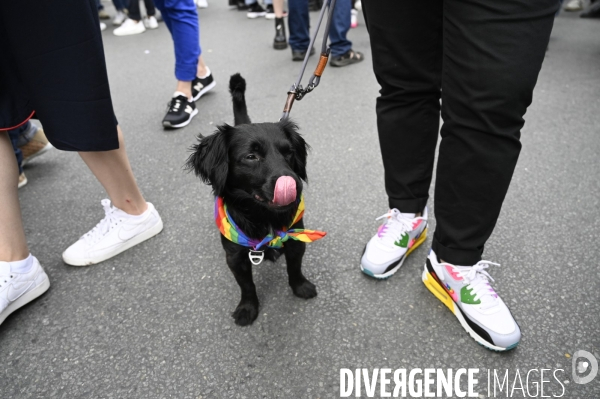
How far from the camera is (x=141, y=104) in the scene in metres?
3.95

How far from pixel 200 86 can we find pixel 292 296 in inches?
102

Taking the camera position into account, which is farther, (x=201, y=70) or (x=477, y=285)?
(x=201, y=70)

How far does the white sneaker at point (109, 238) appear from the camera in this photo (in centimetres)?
203

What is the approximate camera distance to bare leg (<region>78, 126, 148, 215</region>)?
189 centimetres

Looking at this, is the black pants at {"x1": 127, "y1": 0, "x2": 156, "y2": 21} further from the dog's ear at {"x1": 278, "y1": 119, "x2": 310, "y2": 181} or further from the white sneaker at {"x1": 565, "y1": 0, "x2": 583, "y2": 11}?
the white sneaker at {"x1": 565, "y1": 0, "x2": 583, "y2": 11}

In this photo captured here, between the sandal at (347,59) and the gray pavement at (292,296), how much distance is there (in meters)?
1.65

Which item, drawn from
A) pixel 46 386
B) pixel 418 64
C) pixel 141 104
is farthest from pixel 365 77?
pixel 46 386

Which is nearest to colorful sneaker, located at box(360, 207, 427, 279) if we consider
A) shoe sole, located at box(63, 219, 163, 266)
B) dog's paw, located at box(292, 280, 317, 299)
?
dog's paw, located at box(292, 280, 317, 299)

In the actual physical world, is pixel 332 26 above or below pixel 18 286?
above

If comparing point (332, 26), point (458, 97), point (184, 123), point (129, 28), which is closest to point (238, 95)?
point (458, 97)

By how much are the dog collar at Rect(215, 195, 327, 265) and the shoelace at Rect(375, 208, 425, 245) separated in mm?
407

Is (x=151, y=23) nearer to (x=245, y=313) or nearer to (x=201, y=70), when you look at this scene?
(x=201, y=70)

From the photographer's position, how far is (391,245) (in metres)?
1.87

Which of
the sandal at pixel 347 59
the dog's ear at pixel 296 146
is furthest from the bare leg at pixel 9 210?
the sandal at pixel 347 59
